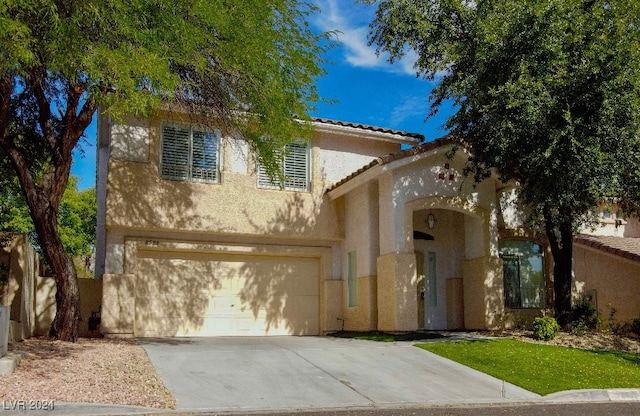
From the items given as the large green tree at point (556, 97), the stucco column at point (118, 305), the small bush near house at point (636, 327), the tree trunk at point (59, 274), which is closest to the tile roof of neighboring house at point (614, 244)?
the small bush near house at point (636, 327)

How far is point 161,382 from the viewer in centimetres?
1001

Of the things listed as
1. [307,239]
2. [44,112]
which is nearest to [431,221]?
[307,239]

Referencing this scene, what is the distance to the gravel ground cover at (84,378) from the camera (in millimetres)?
8562

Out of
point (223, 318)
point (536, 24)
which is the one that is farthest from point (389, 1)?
point (223, 318)

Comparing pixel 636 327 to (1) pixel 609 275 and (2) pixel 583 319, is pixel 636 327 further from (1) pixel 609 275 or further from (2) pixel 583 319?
(1) pixel 609 275

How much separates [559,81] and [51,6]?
31.1 feet

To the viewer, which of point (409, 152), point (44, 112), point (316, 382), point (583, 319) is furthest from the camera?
point (409, 152)

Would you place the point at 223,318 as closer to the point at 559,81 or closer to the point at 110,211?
the point at 110,211

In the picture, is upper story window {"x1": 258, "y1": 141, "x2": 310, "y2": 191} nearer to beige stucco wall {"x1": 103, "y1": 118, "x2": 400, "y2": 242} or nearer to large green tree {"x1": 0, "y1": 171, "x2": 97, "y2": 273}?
beige stucco wall {"x1": 103, "y1": 118, "x2": 400, "y2": 242}

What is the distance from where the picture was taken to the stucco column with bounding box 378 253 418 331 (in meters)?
15.9

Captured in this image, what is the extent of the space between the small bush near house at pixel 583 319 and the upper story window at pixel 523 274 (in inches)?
84.3

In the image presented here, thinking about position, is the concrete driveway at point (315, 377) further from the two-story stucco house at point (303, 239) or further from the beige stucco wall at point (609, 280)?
the beige stucco wall at point (609, 280)

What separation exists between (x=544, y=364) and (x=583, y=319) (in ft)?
14.8

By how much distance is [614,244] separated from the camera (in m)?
19.8
